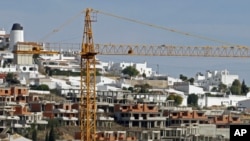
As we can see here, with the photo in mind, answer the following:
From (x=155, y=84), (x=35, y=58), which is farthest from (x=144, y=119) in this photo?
(x=35, y=58)

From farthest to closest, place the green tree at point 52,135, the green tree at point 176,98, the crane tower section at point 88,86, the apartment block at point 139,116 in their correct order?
the green tree at point 176,98, the apartment block at point 139,116, the green tree at point 52,135, the crane tower section at point 88,86

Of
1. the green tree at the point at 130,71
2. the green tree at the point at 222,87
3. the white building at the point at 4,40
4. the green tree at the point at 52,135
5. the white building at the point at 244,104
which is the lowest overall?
the white building at the point at 244,104

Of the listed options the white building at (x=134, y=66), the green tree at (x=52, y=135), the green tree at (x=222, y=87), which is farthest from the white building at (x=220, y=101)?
the green tree at (x=52, y=135)

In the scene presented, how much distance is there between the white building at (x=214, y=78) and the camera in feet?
298

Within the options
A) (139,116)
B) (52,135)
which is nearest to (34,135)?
(52,135)

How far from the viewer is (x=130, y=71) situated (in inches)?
3457

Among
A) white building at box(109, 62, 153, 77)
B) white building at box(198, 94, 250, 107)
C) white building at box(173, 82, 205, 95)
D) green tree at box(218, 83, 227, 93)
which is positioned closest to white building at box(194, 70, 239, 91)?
green tree at box(218, 83, 227, 93)

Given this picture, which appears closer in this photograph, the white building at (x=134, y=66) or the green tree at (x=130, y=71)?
the green tree at (x=130, y=71)

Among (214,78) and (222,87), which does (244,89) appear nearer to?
(222,87)

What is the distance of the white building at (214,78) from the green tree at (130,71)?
16.7ft

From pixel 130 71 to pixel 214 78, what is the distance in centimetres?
976

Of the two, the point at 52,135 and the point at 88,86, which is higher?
the point at 88,86

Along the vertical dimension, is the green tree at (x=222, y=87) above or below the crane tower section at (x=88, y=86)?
below

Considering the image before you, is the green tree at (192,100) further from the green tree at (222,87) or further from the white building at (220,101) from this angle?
the green tree at (222,87)
